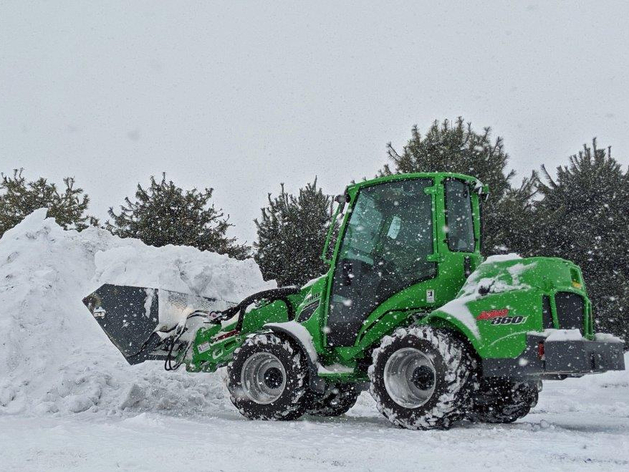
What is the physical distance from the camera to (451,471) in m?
4.43

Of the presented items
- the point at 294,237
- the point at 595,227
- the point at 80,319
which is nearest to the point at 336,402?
the point at 80,319

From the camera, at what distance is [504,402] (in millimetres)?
7973

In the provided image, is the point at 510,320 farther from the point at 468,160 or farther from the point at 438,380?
the point at 468,160

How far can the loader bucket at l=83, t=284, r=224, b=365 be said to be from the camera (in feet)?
28.9

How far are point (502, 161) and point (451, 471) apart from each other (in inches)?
856

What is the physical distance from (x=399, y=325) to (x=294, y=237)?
1622 centimetres

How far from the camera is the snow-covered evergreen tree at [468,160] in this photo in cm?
2331

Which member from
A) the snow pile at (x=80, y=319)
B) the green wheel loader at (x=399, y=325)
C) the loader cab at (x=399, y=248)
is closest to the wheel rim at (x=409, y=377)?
the green wheel loader at (x=399, y=325)

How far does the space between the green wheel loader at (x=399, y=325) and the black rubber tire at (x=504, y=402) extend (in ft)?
0.05

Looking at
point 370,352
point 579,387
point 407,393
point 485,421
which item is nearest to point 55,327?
point 370,352

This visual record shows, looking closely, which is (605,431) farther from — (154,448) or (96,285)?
(96,285)

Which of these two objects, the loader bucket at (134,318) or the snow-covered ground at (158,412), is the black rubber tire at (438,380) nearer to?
the snow-covered ground at (158,412)

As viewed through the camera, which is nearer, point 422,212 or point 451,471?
point 451,471

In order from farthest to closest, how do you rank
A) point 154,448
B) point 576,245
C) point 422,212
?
point 576,245 < point 422,212 < point 154,448
